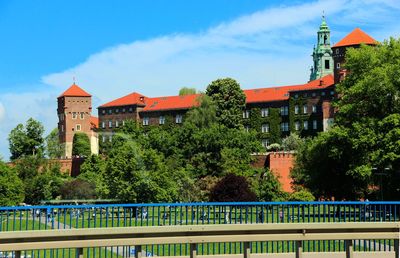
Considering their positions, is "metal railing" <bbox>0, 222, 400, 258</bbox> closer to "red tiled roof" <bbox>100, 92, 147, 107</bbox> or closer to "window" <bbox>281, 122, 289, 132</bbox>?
"window" <bbox>281, 122, 289, 132</bbox>

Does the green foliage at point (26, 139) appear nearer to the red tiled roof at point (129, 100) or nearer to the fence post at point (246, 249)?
the red tiled roof at point (129, 100)

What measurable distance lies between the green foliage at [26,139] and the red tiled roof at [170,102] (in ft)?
102

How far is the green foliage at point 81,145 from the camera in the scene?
143125mm

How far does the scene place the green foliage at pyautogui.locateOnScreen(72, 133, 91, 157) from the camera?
143125 millimetres

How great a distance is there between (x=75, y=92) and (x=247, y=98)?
4250cm

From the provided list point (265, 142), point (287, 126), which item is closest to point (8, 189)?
point (265, 142)

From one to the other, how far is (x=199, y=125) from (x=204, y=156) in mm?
22452

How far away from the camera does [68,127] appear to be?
163 m

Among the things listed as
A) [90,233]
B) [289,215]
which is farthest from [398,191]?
[90,233]

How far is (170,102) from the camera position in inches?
6014

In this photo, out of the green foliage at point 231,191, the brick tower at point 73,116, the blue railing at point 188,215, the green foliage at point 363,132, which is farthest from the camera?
the brick tower at point 73,116

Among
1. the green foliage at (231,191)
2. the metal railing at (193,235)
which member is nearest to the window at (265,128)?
the green foliage at (231,191)

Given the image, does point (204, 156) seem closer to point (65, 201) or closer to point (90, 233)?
point (65, 201)

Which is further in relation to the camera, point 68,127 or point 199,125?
point 68,127
